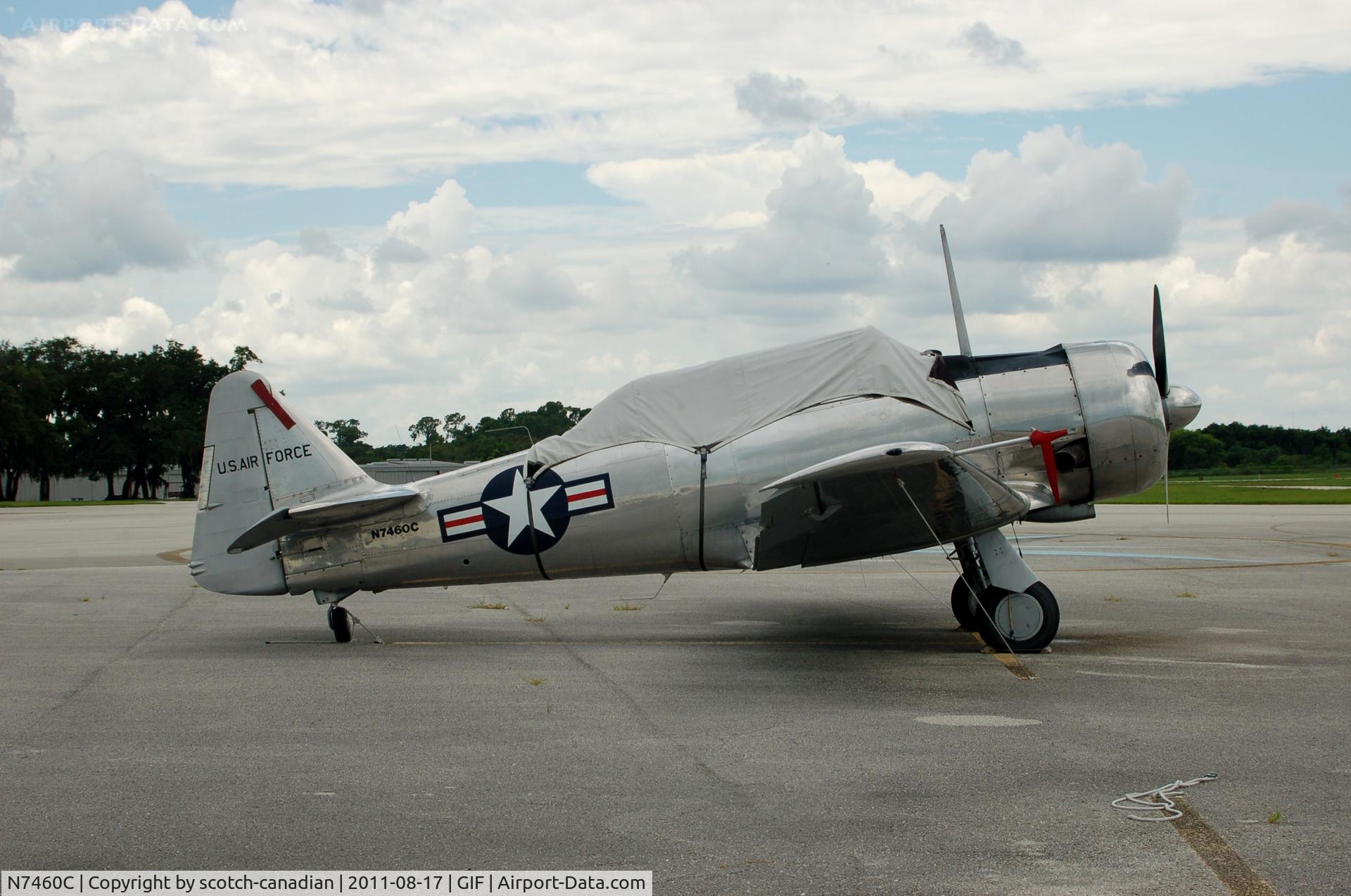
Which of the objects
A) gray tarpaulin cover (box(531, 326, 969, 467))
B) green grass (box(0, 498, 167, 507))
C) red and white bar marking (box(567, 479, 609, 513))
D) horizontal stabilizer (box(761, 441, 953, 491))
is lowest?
green grass (box(0, 498, 167, 507))

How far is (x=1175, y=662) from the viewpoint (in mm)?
8875

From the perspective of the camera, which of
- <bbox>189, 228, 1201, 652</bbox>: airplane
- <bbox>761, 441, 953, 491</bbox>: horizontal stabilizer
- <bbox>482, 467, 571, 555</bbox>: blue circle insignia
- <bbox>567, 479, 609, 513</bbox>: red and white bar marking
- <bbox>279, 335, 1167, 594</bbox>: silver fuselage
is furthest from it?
<bbox>482, 467, 571, 555</bbox>: blue circle insignia

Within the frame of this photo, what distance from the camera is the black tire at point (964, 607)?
35.4 ft

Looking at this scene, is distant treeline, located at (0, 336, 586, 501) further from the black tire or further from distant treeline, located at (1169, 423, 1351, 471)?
the black tire

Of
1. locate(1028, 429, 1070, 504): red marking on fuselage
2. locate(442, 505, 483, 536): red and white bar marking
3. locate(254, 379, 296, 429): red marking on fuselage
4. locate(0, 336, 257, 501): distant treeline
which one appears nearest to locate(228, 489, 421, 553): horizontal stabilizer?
locate(442, 505, 483, 536): red and white bar marking

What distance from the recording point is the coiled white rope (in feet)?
16.0

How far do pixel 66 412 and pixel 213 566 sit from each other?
96.7 m

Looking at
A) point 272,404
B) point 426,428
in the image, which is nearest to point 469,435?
point 426,428

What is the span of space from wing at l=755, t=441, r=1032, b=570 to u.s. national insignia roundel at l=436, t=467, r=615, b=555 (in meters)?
1.63

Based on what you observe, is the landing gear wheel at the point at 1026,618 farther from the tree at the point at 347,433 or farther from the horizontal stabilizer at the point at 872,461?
the tree at the point at 347,433

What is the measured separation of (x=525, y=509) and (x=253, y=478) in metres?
2.80

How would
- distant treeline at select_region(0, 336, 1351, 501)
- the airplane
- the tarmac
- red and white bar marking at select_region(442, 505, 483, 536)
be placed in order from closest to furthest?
the tarmac → the airplane → red and white bar marking at select_region(442, 505, 483, 536) → distant treeline at select_region(0, 336, 1351, 501)

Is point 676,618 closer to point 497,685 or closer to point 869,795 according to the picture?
point 497,685

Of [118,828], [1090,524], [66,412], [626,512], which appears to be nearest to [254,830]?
[118,828]
